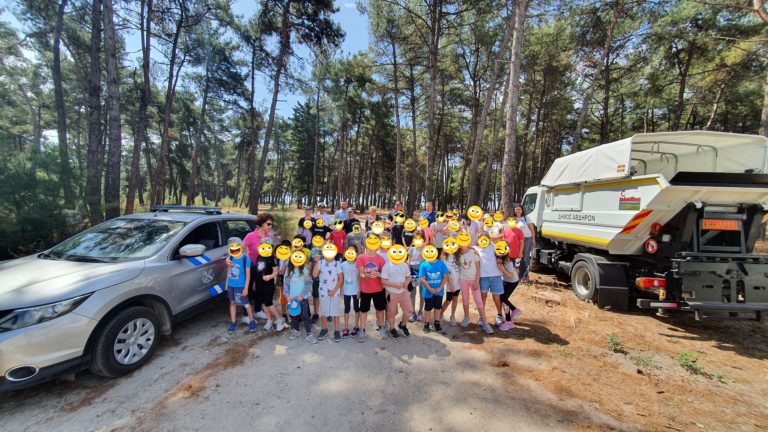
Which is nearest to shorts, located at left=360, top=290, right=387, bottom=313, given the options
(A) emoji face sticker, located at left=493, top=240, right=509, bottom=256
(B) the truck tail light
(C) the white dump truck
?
(A) emoji face sticker, located at left=493, top=240, right=509, bottom=256

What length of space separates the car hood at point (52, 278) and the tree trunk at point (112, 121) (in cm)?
605

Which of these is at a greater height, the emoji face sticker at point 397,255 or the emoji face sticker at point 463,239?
the emoji face sticker at point 463,239

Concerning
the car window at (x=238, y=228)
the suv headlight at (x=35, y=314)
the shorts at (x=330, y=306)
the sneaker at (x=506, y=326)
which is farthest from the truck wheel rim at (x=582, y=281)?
the suv headlight at (x=35, y=314)

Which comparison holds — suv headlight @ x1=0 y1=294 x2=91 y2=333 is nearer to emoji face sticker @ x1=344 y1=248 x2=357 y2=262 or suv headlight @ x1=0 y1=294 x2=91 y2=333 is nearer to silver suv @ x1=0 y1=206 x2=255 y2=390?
silver suv @ x1=0 y1=206 x2=255 y2=390

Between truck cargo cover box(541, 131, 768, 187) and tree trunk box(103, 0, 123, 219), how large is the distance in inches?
492

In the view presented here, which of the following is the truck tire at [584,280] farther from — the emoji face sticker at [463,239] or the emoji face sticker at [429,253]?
the emoji face sticker at [429,253]

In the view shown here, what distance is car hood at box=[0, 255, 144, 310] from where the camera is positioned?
279 cm

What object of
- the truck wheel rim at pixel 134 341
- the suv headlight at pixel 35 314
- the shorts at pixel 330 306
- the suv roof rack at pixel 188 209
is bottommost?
the truck wheel rim at pixel 134 341

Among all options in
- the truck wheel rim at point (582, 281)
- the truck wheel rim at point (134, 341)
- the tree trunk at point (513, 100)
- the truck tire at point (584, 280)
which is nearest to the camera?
the truck wheel rim at point (134, 341)

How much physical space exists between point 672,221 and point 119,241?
345 inches

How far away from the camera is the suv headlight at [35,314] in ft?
8.63

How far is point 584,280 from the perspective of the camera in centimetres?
632

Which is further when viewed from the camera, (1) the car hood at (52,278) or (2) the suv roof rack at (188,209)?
(2) the suv roof rack at (188,209)

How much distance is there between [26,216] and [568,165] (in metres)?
13.0
